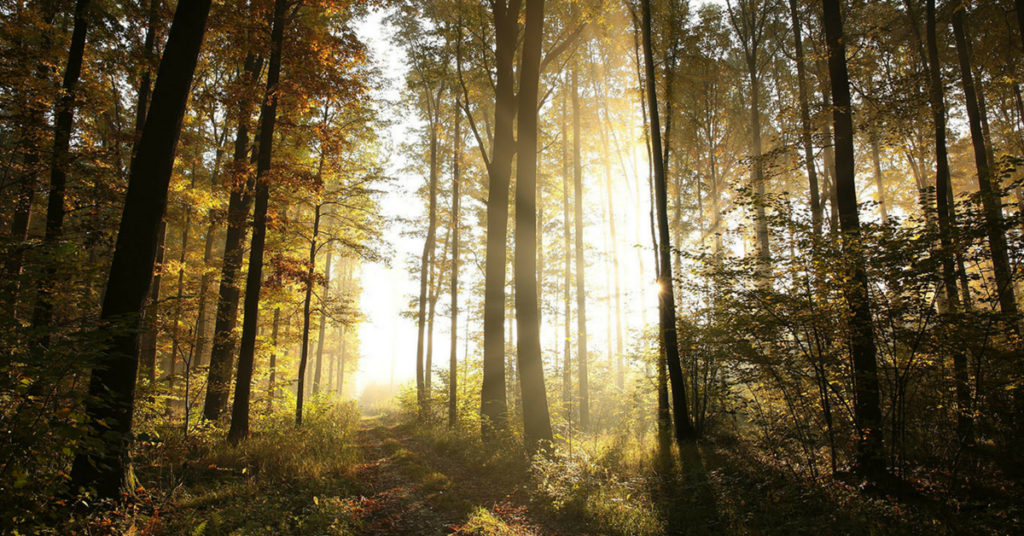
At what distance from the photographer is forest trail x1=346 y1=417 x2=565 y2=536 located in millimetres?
5621

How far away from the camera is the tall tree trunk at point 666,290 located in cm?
944

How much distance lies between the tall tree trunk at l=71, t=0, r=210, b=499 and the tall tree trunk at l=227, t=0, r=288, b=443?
12.4 feet

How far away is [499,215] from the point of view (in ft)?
37.3

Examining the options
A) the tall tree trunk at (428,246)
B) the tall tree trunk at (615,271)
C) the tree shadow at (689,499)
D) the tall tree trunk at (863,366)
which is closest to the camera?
the tree shadow at (689,499)

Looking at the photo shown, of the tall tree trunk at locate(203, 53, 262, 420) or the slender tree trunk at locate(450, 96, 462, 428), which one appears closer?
the tall tree trunk at locate(203, 53, 262, 420)

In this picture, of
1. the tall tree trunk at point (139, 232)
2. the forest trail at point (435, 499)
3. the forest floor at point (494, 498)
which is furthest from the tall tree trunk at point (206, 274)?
the forest trail at point (435, 499)

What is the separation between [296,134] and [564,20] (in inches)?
326

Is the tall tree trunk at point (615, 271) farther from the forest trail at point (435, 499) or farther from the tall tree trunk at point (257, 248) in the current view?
the tall tree trunk at point (257, 248)

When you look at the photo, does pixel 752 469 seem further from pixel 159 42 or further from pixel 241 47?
pixel 159 42

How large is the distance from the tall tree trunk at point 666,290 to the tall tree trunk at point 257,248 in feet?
29.0

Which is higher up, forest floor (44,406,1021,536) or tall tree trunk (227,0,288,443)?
tall tree trunk (227,0,288,443)

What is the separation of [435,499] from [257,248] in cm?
686

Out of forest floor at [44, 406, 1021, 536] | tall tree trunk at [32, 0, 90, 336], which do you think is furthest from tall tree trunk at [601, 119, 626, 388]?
tall tree trunk at [32, 0, 90, 336]

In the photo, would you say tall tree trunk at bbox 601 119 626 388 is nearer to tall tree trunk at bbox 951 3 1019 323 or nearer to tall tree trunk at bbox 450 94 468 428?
tall tree trunk at bbox 450 94 468 428
